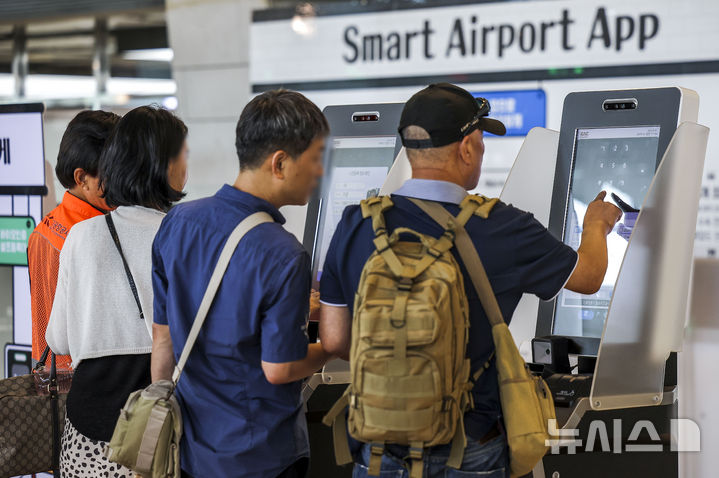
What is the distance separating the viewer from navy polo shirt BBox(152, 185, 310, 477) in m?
1.31

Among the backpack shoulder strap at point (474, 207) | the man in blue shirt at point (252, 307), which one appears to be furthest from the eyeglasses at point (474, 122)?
the man in blue shirt at point (252, 307)

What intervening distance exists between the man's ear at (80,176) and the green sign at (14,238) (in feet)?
3.94

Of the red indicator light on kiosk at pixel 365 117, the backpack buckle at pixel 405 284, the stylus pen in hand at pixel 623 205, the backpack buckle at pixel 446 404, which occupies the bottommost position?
the backpack buckle at pixel 446 404

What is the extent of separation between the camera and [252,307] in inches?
51.9

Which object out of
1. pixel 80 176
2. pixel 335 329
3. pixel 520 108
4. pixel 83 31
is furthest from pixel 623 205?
pixel 83 31

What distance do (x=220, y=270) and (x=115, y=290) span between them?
1.34 feet

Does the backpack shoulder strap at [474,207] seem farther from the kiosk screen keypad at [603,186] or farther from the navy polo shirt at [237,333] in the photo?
the kiosk screen keypad at [603,186]

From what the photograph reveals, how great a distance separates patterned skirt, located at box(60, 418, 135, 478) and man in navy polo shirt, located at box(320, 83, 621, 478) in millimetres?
576

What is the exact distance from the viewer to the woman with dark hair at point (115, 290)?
162cm

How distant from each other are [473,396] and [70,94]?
16.4ft

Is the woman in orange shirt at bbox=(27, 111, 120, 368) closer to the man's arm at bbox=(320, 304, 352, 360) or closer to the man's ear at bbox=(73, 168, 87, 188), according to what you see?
the man's ear at bbox=(73, 168, 87, 188)

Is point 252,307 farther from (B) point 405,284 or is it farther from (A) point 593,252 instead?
(A) point 593,252

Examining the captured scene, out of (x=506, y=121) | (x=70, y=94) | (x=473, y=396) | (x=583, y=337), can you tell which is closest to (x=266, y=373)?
(x=473, y=396)

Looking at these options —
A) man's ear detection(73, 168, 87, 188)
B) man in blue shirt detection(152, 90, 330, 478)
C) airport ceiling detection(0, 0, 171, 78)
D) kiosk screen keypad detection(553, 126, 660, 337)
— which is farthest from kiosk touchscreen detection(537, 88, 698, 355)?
airport ceiling detection(0, 0, 171, 78)
